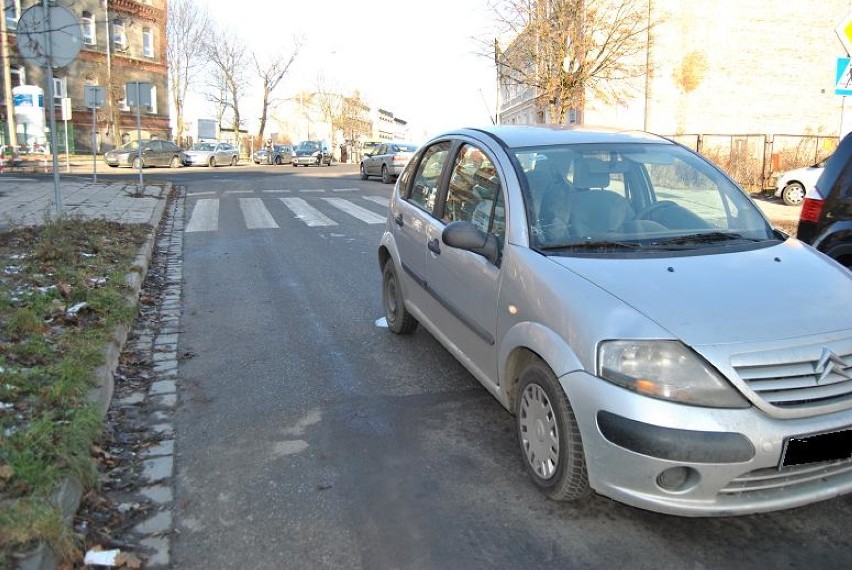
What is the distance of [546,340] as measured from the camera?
3.00 m

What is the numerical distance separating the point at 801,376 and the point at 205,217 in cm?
1283

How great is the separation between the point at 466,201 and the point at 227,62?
61.5 m

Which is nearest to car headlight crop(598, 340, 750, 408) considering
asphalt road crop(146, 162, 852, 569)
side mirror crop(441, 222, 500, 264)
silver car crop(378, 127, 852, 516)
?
silver car crop(378, 127, 852, 516)

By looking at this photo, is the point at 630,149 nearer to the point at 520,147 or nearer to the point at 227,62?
the point at 520,147

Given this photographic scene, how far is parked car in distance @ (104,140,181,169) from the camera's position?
3303 cm

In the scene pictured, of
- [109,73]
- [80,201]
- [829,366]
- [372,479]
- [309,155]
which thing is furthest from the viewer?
[309,155]

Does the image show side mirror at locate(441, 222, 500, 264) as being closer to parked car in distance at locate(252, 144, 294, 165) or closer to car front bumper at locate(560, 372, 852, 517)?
car front bumper at locate(560, 372, 852, 517)

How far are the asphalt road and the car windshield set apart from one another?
1.26 meters

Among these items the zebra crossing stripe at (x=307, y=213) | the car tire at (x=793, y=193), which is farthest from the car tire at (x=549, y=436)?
the car tire at (x=793, y=193)

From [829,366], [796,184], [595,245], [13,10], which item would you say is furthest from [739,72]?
[829,366]

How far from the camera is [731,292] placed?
2.90 metres

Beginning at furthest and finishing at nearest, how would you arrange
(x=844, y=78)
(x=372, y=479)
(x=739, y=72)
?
(x=739, y=72) → (x=844, y=78) → (x=372, y=479)

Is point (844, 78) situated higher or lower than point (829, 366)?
higher

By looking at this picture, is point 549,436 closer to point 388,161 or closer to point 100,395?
point 100,395
